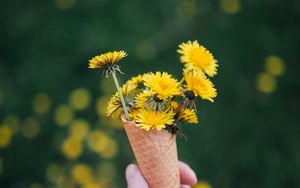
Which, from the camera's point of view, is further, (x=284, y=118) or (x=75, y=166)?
(x=284, y=118)

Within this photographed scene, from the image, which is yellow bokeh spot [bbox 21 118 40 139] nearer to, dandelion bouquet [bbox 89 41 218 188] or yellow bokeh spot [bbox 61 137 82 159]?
yellow bokeh spot [bbox 61 137 82 159]

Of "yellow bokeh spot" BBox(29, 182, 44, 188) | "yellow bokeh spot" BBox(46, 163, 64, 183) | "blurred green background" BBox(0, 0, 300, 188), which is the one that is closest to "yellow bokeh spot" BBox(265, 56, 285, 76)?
"blurred green background" BBox(0, 0, 300, 188)

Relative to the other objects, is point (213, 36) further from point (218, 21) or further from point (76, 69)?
point (76, 69)

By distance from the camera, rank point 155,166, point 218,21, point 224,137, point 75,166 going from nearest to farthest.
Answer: point 155,166, point 75,166, point 224,137, point 218,21

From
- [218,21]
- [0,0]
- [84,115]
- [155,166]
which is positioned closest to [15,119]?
[84,115]

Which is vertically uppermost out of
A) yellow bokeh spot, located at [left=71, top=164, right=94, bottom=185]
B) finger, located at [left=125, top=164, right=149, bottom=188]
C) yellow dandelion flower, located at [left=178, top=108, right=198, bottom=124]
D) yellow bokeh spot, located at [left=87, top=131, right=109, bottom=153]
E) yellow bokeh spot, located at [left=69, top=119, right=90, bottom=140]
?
yellow bokeh spot, located at [left=69, top=119, right=90, bottom=140]

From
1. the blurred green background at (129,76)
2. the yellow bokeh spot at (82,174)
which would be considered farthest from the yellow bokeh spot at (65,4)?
the yellow bokeh spot at (82,174)
